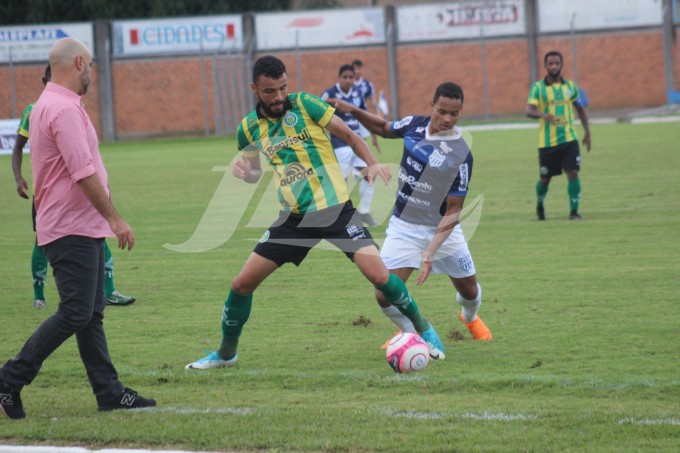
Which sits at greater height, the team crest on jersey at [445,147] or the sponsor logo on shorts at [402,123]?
the sponsor logo on shorts at [402,123]

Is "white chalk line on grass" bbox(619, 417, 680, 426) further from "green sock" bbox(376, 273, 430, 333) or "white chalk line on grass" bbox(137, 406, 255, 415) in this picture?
"white chalk line on grass" bbox(137, 406, 255, 415)

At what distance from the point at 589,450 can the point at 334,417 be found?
1468 mm

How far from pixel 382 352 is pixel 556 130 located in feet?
27.5

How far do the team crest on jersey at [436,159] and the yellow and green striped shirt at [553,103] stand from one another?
311 inches

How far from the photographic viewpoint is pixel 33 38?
43.7 metres

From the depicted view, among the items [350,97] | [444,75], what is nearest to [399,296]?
[350,97]

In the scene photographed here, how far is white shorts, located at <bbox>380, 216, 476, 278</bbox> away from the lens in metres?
7.82

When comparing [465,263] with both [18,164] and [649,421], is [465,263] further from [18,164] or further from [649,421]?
[18,164]

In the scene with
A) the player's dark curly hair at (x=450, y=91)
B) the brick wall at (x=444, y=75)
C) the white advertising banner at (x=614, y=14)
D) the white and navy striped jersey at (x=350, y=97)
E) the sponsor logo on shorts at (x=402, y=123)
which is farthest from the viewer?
the brick wall at (x=444, y=75)

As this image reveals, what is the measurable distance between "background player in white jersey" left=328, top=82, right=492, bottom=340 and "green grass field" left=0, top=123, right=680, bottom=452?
627 mm

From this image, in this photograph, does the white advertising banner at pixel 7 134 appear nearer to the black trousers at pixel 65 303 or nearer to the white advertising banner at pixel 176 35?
the white advertising banner at pixel 176 35

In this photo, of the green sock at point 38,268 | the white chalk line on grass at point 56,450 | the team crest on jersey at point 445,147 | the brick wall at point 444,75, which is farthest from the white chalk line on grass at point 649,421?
the brick wall at point 444,75

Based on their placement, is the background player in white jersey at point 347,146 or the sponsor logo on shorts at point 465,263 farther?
the background player in white jersey at point 347,146

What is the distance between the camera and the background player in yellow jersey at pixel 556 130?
15.1m
